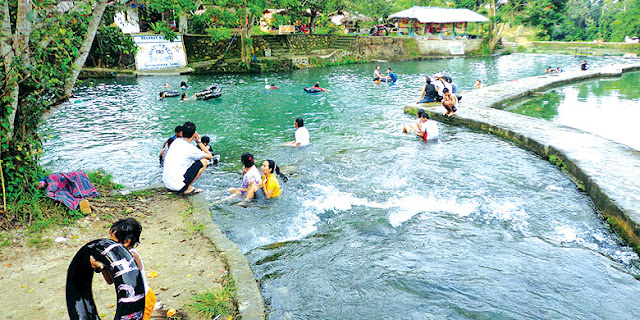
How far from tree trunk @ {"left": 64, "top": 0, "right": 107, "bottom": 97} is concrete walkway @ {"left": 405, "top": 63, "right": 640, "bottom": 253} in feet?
30.6

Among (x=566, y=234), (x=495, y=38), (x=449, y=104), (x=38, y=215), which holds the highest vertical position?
(x=495, y=38)

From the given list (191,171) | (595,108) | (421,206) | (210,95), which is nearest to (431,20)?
(595,108)

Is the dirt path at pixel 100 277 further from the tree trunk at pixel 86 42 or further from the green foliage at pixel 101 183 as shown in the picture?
the tree trunk at pixel 86 42

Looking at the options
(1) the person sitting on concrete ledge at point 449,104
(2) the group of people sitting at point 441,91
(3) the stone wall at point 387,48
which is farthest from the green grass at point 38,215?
(3) the stone wall at point 387,48

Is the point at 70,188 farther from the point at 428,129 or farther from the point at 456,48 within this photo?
the point at 456,48

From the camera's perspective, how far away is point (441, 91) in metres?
16.9

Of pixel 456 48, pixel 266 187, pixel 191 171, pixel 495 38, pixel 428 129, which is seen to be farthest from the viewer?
pixel 495 38

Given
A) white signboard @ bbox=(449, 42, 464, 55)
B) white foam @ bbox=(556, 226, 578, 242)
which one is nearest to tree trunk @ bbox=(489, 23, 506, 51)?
white signboard @ bbox=(449, 42, 464, 55)

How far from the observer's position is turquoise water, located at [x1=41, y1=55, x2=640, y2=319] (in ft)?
17.7

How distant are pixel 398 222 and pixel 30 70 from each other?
6.51 meters

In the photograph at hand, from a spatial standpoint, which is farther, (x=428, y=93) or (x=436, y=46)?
(x=436, y=46)

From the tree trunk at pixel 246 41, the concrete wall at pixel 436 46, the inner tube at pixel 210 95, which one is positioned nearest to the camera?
the inner tube at pixel 210 95

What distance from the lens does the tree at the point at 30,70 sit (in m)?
5.87

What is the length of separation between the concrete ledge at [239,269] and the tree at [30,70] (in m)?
2.73
